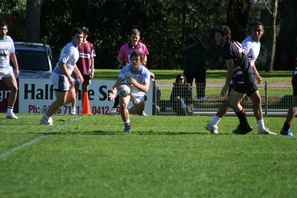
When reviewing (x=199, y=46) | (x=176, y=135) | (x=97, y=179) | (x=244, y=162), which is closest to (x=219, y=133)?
(x=176, y=135)

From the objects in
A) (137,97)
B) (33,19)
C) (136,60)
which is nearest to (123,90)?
(136,60)

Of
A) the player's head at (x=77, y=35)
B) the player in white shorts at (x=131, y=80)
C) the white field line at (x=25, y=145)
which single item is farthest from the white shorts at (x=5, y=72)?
the player in white shorts at (x=131, y=80)

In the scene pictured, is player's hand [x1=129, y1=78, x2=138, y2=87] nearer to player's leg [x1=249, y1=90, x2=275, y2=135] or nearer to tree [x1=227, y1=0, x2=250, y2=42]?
player's leg [x1=249, y1=90, x2=275, y2=135]

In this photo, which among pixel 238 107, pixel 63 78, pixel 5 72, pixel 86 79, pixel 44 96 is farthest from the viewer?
pixel 44 96

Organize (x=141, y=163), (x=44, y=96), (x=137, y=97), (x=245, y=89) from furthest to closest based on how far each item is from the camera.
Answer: (x=44, y=96) < (x=137, y=97) < (x=245, y=89) < (x=141, y=163)

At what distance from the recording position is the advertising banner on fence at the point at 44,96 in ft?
75.9

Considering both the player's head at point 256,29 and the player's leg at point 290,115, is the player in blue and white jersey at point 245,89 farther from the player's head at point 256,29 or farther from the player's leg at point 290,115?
the player's head at point 256,29

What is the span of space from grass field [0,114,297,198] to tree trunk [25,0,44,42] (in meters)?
21.7

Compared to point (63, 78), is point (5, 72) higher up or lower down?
lower down

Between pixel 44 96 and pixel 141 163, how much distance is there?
1288 centimetres

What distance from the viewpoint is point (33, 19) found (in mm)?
37094

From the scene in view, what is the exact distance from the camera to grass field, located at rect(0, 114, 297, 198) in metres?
8.79

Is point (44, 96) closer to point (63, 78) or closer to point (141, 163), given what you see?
point (63, 78)

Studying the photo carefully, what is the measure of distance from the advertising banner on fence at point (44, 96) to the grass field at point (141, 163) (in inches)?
292
